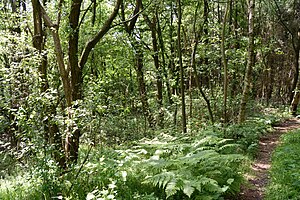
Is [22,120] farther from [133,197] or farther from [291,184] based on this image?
[291,184]

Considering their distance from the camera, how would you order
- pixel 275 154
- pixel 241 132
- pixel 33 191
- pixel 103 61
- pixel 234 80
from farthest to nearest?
pixel 234 80 < pixel 103 61 < pixel 241 132 < pixel 275 154 < pixel 33 191

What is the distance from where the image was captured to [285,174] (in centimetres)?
615

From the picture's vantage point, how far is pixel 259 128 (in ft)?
36.2

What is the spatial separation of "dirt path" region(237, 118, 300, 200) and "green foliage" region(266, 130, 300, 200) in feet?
0.58

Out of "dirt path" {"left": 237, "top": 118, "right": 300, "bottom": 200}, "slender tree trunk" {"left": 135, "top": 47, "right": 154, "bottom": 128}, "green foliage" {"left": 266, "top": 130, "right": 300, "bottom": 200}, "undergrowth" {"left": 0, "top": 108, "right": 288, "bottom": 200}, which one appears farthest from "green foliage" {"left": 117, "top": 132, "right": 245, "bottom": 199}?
"slender tree trunk" {"left": 135, "top": 47, "right": 154, "bottom": 128}

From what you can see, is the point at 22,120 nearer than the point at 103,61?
Yes

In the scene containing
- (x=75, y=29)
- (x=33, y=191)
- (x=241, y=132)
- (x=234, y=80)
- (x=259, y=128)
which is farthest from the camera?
(x=234, y=80)

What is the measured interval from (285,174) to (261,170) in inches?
33.8

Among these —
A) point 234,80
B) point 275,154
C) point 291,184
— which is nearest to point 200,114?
point 234,80

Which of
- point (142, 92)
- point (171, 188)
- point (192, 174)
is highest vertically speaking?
point (142, 92)

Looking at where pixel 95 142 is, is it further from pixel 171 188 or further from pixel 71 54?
pixel 171 188

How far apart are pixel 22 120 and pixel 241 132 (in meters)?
7.14

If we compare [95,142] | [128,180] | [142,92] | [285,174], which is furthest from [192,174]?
[142,92]

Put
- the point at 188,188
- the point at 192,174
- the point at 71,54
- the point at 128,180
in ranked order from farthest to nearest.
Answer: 1. the point at 71,54
2. the point at 128,180
3. the point at 192,174
4. the point at 188,188
